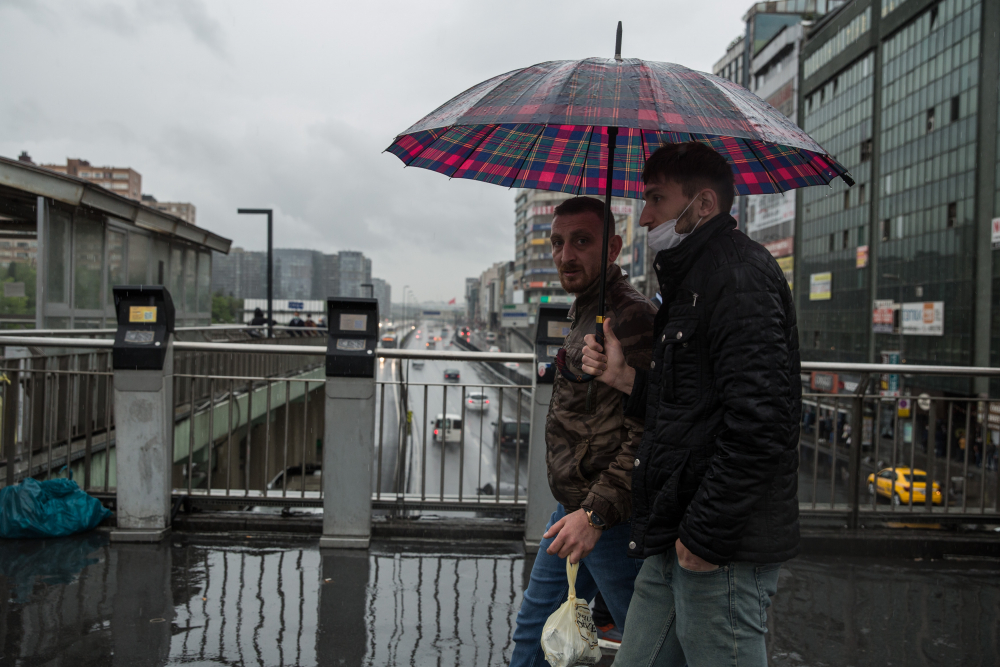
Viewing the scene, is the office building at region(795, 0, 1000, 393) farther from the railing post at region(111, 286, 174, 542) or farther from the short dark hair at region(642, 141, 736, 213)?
the short dark hair at region(642, 141, 736, 213)

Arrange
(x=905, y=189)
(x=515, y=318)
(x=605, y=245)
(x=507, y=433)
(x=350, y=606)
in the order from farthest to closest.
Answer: (x=905, y=189) → (x=515, y=318) → (x=507, y=433) → (x=350, y=606) → (x=605, y=245)

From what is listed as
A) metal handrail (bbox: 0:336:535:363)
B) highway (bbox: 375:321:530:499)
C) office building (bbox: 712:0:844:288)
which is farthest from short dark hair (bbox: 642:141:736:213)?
office building (bbox: 712:0:844:288)

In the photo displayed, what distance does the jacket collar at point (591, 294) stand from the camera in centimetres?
241

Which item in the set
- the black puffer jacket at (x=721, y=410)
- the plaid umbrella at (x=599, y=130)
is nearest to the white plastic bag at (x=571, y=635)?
the black puffer jacket at (x=721, y=410)

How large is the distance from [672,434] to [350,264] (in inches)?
2000

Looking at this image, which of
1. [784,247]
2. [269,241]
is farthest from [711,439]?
[784,247]

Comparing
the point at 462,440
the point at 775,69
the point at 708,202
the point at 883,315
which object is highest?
the point at 775,69

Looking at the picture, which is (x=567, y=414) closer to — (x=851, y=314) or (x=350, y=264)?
(x=350, y=264)

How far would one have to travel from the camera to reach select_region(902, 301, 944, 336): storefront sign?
48.0m

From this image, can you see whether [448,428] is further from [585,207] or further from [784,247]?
[784,247]

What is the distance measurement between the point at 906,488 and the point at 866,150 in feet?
202

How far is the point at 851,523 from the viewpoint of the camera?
5.14 m

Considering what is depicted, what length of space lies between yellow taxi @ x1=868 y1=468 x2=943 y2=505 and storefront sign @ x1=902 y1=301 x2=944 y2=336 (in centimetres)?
5051

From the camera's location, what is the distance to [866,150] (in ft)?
189
